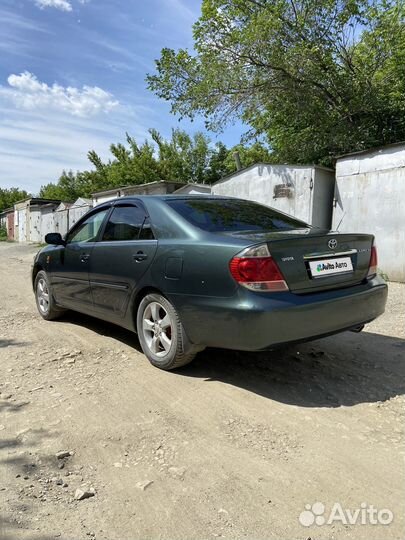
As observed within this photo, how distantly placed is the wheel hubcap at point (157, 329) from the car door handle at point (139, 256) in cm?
41

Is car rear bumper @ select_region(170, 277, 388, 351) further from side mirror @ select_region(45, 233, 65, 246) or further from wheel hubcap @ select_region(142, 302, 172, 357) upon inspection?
side mirror @ select_region(45, 233, 65, 246)

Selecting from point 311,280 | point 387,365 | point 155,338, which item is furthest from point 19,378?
point 387,365

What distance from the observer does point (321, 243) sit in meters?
3.29

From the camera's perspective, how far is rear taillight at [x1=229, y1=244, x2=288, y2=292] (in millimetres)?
3010

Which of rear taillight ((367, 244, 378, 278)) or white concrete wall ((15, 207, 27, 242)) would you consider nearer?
rear taillight ((367, 244, 378, 278))

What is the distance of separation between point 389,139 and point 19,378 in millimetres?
14624

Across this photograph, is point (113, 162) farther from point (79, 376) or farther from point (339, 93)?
point (79, 376)

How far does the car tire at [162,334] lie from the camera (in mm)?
3480

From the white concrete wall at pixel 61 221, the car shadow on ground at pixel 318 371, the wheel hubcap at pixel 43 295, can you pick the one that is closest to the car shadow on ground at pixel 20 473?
the car shadow on ground at pixel 318 371

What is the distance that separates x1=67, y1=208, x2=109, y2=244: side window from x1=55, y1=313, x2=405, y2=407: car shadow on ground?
4.12 ft

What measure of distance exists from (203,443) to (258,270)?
120cm

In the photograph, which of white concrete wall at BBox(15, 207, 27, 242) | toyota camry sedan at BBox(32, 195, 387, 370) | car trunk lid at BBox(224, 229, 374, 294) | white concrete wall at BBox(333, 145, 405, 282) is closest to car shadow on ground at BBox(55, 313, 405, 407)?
toyota camry sedan at BBox(32, 195, 387, 370)

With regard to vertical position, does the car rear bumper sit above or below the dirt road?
above

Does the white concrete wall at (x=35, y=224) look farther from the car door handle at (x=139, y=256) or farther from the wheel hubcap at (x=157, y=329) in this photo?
the wheel hubcap at (x=157, y=329)
